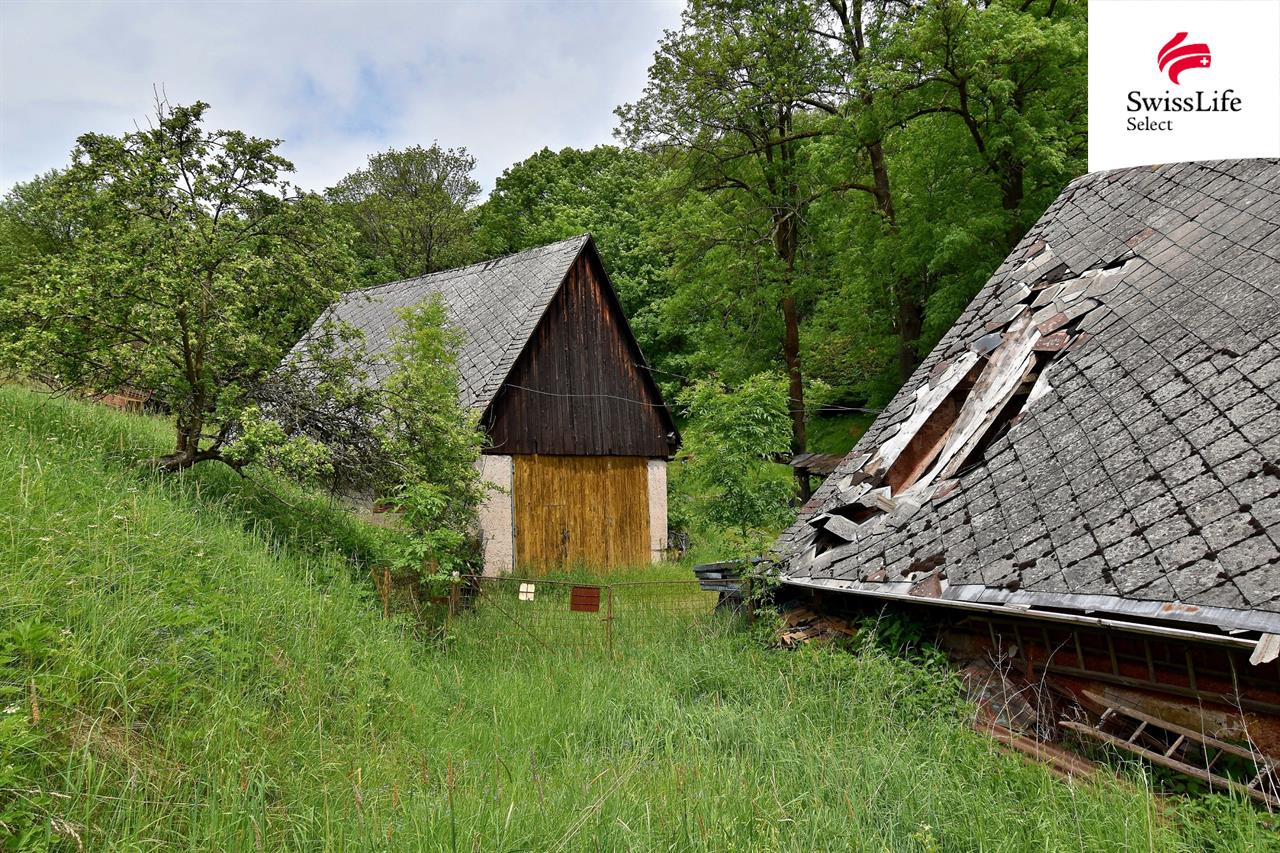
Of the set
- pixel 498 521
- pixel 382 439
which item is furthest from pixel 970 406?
pixel 498 521

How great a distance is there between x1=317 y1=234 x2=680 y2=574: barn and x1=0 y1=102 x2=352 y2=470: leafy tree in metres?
6.08

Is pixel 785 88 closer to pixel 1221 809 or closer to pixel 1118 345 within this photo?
pixel 1118 345

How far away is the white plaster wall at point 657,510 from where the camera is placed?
60.6ft

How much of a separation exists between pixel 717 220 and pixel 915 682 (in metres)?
16.6

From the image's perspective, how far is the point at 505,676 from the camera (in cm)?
771

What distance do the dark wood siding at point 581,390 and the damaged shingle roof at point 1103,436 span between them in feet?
24.9

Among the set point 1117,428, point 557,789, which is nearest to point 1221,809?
point 1117,428

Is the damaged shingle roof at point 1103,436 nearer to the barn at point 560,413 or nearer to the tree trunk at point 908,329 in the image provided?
the barn at point 560,413

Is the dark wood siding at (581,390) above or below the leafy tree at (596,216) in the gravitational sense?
below

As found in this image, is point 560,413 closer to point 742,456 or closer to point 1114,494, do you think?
point 742,456

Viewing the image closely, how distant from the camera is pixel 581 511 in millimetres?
17172

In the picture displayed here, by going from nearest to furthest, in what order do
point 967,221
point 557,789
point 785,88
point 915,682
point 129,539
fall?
point 557,789, point 129,539, point 915,682, point 967,221, point 785,88

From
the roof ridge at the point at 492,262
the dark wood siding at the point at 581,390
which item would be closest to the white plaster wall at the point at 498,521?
the dark wood siding at the point at 581,390

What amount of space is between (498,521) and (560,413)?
2758mm
